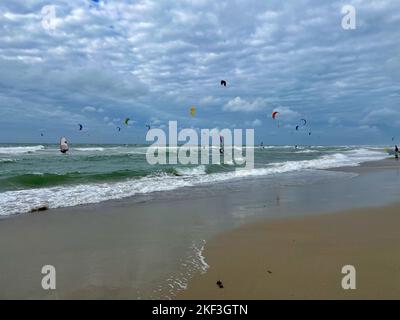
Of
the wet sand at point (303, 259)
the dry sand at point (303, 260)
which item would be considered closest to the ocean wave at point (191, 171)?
the wet sand at point (303, 259)

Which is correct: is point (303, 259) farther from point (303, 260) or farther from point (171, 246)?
point (171, 246)

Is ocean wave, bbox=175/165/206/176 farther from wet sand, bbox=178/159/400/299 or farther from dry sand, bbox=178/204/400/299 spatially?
dry sand, bbox=178/204/400/299

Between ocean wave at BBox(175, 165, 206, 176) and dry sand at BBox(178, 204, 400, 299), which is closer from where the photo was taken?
dry sand at BBox(178, 204, 400, 299)

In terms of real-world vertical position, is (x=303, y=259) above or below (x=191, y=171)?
below

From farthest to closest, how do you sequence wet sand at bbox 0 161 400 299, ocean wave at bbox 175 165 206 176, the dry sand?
ocean wave at bbox 175 165 206 176 < wet sand at bbox 0 161 400 299 < the dry sand

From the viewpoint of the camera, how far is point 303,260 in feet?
16.7

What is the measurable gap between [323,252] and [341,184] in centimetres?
1003

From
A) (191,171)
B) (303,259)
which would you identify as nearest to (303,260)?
(303,259)

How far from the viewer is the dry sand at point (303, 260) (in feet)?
13.3

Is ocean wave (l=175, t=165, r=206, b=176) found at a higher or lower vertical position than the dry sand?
higher

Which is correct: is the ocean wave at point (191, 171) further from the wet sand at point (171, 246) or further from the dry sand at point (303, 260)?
the dry sand at point (303, 260)

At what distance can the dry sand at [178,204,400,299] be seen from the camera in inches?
160

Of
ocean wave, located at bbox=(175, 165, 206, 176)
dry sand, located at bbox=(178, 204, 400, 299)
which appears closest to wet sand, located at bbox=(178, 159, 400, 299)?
dry sand, located at bbox=(178, 204, 400, 299)
